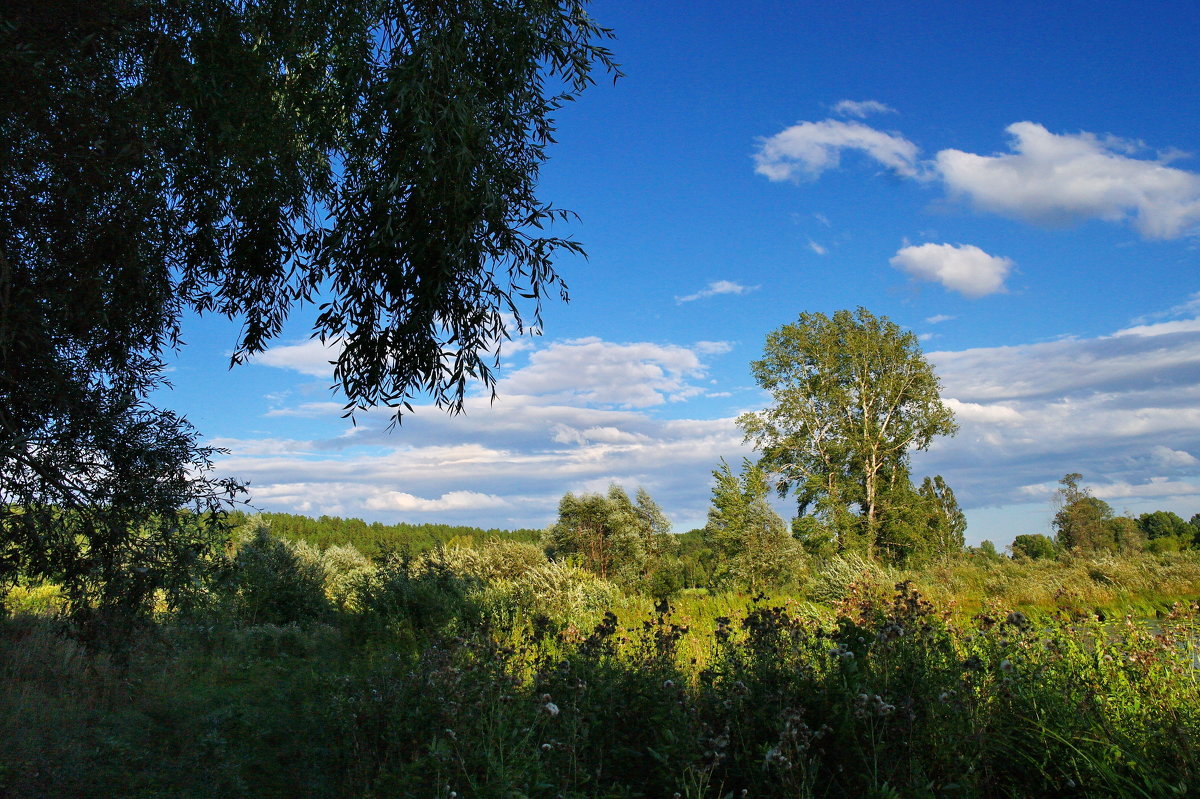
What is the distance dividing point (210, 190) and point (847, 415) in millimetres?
24614

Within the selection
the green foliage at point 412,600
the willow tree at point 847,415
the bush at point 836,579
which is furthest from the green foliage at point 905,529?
the green foliage at point 412,600

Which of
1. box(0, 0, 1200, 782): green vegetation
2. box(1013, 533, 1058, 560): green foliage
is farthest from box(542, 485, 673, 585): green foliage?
box(1013, 533, 1058, 560): green foliage

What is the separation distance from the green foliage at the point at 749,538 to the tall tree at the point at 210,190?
1584 centimetres

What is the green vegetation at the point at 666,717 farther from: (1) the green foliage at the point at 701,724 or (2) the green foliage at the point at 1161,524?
(2) the green foliage at the point at 1161,524

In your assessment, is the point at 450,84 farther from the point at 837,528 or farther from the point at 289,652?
the point at 837,528

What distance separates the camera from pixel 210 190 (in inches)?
246

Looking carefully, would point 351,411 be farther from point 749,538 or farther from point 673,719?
point 749,538

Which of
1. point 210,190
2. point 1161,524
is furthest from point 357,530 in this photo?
point 1161,524

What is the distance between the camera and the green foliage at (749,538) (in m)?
21.0

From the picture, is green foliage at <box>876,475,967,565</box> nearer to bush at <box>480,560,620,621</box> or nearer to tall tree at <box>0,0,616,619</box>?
bush at <box>480,560,620,621</box>

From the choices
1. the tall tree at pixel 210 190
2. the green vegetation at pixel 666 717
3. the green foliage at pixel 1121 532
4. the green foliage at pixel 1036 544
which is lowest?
the green foliage at pixel 1036 544

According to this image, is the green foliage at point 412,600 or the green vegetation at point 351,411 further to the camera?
the green foliage at point 412,600

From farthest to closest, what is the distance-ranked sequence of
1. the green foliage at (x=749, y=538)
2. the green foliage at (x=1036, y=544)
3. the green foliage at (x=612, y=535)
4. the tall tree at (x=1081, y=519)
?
→ the green foliage at (x=1036, y=544) < the tall tree at (x=1081, y=519) < the green foliage at (x=612, y=535) < the green foliage at (x=749, y=538)

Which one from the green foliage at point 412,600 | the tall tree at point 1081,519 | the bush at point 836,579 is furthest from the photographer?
the tall tree at point 1081,519
